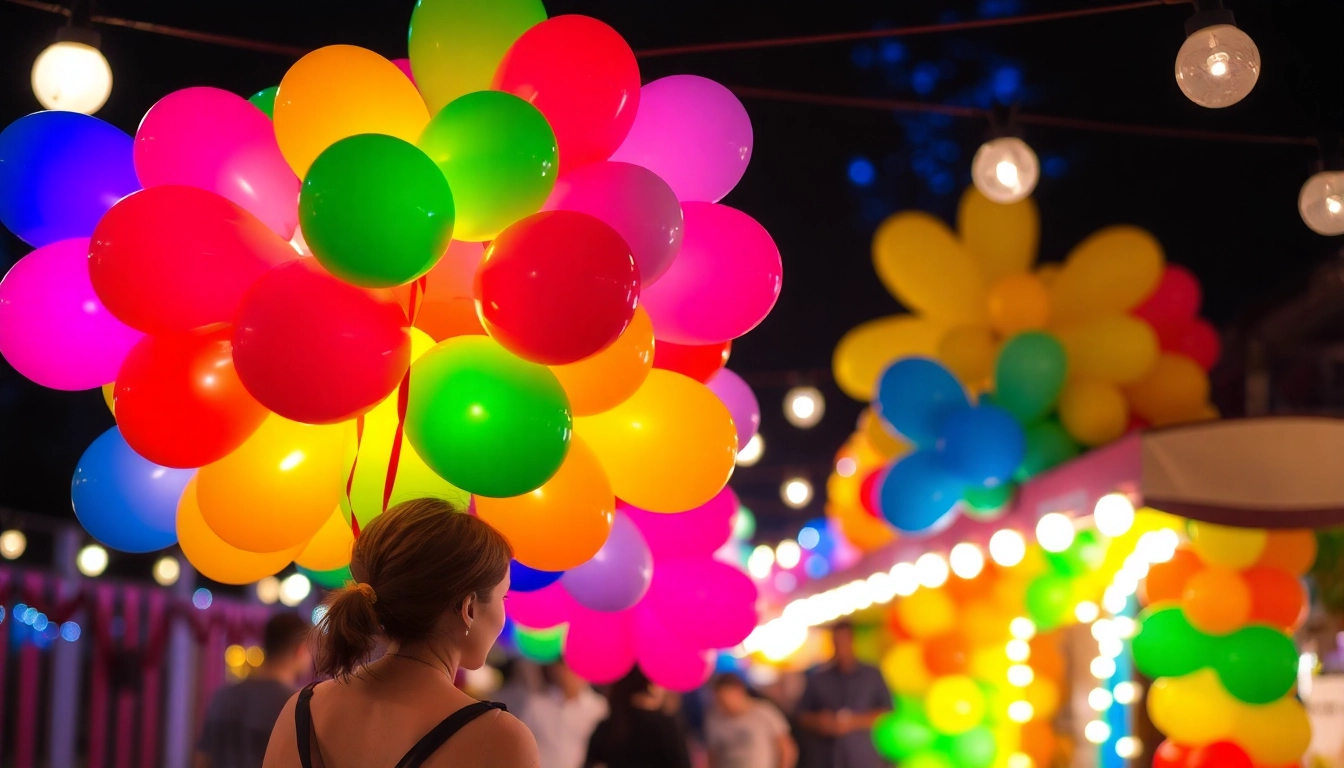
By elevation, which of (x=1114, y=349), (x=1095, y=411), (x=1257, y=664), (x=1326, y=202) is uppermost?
(x=1326, y=202)

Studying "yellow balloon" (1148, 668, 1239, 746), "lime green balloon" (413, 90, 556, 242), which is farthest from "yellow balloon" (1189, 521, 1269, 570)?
"lime green balloon" (413, 90, 556, 242)

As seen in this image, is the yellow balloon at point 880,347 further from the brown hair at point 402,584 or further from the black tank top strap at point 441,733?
the black tank top strap at point 441,733

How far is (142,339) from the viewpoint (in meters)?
3.01

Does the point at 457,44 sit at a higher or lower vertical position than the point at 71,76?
lower

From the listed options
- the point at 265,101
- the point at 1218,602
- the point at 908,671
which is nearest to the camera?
the point at 265,101

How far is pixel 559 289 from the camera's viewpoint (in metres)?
2.43

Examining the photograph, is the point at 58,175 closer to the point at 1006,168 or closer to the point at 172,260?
the point at 172,260

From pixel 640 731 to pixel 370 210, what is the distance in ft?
12.1

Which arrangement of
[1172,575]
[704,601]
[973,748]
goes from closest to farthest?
[704,601], [1172,575], [973,748]

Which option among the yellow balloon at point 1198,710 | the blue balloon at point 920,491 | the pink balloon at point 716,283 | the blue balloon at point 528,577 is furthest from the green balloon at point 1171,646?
the blue balloon at point 528,577

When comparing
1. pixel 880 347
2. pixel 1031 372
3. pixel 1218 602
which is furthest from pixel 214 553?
pixel 880 347

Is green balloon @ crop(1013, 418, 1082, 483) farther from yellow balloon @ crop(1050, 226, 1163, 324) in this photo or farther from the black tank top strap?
the black tank top strap

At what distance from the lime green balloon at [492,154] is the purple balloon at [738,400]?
47.7 inches

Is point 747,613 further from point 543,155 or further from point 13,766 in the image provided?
point 13,766
